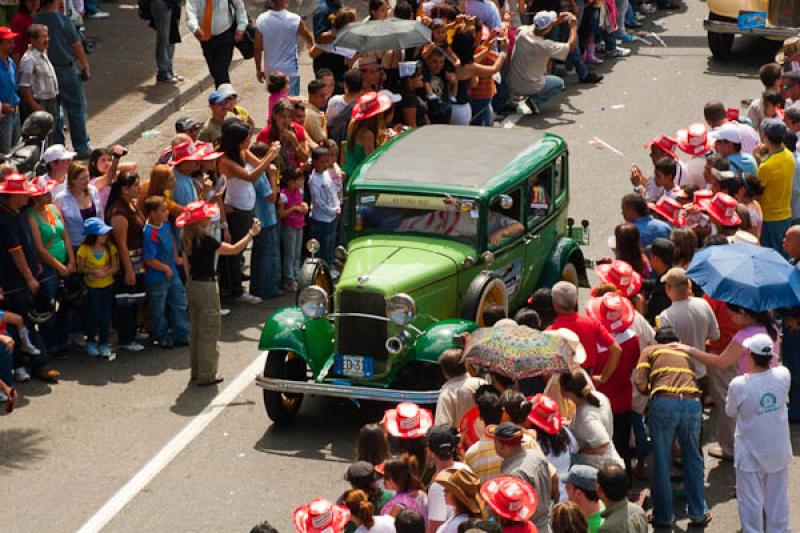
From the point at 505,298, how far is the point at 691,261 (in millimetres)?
1761

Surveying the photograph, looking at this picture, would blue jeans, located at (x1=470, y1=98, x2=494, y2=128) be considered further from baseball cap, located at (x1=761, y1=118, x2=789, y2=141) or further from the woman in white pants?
the woman in white pants

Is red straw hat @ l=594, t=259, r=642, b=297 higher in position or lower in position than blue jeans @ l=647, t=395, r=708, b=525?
higher

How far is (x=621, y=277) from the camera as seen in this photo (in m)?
13.5

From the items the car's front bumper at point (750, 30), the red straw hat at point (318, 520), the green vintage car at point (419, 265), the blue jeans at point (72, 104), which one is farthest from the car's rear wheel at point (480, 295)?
the car's front bumper at point (750, 30)

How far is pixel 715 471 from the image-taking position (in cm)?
1312

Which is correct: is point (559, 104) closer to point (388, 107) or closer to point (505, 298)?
point (388, 107)

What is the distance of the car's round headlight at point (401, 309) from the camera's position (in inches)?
518

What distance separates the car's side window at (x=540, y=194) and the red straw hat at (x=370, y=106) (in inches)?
89.1

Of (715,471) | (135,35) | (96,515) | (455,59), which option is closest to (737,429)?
(715,471)

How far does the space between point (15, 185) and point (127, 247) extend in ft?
4.41

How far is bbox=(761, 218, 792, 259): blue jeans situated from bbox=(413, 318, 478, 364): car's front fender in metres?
4.38

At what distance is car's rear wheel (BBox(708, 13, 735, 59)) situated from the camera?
81.2 feet

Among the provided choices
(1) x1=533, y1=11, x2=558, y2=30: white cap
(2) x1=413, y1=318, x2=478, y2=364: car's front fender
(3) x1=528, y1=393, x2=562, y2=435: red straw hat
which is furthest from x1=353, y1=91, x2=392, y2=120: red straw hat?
(3) x1=528, y1=393, x2=562, y2=435: red straw hat

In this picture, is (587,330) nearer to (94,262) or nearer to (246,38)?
(94,262)
